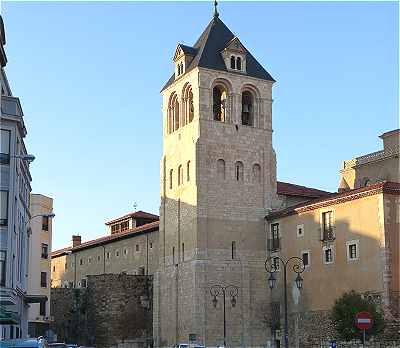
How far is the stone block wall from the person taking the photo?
256ft

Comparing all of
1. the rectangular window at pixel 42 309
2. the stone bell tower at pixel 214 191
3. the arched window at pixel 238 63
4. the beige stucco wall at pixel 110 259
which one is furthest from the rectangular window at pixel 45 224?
the arched window at pixel 238 63

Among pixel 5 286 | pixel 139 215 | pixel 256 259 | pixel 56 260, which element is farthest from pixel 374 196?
pixel 56 260

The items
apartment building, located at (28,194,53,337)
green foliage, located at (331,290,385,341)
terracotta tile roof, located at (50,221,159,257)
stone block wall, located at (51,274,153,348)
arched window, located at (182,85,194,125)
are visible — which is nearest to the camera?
green foliage, located at (331,290,385,341)

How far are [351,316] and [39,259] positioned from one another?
105ft

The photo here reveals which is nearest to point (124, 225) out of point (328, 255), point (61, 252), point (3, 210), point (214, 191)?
point (61, 252)

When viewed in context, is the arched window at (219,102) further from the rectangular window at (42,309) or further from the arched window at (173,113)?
the rectangular window at (42,309)

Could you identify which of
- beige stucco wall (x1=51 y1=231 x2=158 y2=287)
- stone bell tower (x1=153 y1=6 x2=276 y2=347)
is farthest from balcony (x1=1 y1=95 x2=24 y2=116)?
beige stucco wall (x1=51 y1=231 x2=158 y2=287)

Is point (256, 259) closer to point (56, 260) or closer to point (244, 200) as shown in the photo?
point (244, 200)

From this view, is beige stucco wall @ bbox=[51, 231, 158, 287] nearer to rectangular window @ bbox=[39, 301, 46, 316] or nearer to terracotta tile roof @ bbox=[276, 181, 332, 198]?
rectangular window @ bbox=[39, 301, 46, 316]

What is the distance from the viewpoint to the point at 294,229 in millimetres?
64750

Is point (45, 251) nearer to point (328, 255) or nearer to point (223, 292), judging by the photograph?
point (223, 292)

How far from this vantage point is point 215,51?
71.5 meters

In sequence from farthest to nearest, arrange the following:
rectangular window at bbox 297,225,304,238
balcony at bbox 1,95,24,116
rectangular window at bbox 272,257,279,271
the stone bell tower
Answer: rectangular window at bbox 272,257,279,271 → the stone bell tower → rectangular window at bbox 297,225,304,238 → balcony at bbox 1,95,24,116

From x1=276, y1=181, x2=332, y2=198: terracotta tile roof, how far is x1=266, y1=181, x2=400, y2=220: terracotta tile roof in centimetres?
402
